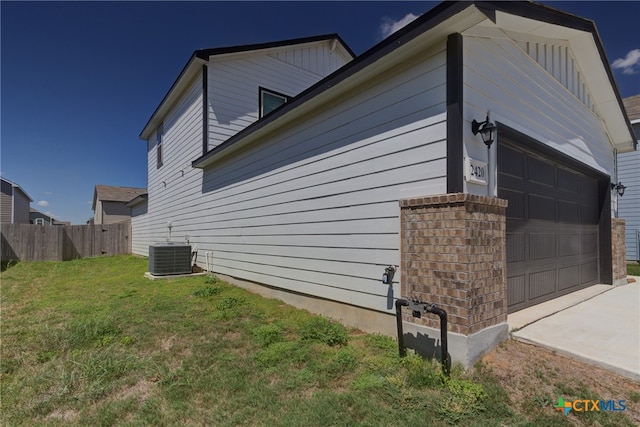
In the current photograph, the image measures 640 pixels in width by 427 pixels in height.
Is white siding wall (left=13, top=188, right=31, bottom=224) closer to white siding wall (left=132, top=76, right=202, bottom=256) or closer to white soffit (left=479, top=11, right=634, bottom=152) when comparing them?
white siding wall (left=132, top=76, right=202, bottom=256)

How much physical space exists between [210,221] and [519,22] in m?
7.82

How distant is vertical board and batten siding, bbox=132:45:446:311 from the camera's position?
11.1 feet

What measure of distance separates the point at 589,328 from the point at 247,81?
9490 millimetres

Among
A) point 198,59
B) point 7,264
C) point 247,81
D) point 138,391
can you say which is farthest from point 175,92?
point 138,391

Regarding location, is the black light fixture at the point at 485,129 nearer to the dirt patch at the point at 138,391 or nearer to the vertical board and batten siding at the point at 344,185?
the vertical board and batten siding at the point at 344,185

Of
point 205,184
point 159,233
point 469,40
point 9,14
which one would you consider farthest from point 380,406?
point 159,233

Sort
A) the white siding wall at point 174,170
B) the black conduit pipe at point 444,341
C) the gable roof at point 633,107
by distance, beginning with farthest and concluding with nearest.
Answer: the gable roof at point 633,107 → the white siding wall at point 174,170 → the black conduit pipe at point 444,341

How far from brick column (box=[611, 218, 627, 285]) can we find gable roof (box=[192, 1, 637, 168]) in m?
2.27

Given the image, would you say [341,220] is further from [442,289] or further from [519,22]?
[519,22]

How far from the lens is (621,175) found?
11492 millimetres

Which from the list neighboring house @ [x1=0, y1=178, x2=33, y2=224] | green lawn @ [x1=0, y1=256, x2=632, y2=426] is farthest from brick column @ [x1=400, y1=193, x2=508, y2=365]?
neighboring house @ [x1=0, y1=178, x2=33, y2=224]

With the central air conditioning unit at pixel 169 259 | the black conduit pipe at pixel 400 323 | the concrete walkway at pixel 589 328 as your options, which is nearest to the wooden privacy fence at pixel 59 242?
the central air conditioning unit at pixel 169 259

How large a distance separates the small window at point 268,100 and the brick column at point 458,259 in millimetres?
7416

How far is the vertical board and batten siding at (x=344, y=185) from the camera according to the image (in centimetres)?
338
